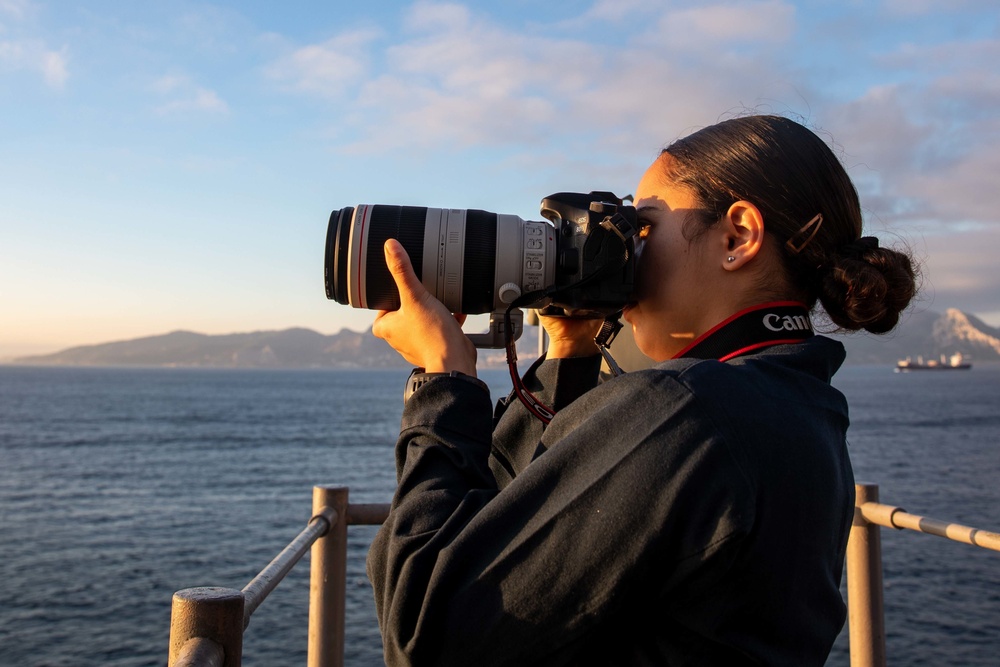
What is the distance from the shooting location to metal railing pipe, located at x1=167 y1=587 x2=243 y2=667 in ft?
4.24

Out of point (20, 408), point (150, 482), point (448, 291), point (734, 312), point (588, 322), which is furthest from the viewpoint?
point (20, 408)

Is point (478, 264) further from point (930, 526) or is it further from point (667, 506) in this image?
point (930, 526)

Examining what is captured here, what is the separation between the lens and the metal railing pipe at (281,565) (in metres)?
1.54

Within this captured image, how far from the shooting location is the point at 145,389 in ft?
320

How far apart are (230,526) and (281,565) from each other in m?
21.5

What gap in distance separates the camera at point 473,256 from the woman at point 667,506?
0.30 metres

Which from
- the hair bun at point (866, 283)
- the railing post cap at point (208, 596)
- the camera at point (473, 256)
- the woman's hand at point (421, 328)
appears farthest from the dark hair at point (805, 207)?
the railing post cap at point (208, 596)

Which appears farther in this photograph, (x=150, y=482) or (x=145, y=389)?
(x=145, y=389)

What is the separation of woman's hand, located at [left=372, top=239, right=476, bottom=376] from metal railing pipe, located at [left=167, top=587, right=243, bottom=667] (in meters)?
0.50

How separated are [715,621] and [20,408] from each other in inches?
3064

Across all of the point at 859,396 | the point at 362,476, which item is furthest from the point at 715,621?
the point at 859,396

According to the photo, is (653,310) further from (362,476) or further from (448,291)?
(362,476)

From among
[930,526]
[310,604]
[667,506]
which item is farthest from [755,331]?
[310,604]

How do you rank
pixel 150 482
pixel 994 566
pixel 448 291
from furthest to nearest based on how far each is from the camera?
pixel 150 482 < pixel 994 566 < pixel 448 291
